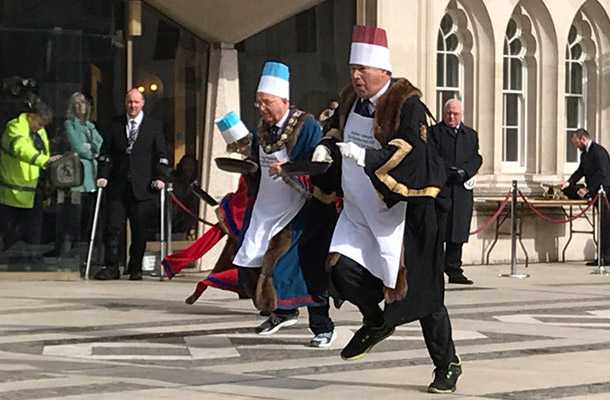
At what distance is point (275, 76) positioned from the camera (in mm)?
11117

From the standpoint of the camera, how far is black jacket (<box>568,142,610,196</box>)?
19.8m

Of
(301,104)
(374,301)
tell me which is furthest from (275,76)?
(301,104)

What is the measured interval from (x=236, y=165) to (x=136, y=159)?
591 cm

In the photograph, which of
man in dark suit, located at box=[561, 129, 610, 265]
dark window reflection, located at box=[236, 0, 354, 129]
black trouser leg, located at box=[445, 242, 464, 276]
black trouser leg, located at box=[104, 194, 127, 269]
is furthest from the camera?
man in dark suit, located at box=[561, 129, 610, 265]

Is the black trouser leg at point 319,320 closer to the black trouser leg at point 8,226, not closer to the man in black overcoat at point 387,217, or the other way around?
the man in black overcoat at point 387,217

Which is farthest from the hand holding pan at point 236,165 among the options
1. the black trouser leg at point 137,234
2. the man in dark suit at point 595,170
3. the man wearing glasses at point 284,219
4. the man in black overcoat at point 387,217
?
the man in dark suit at point 595,170

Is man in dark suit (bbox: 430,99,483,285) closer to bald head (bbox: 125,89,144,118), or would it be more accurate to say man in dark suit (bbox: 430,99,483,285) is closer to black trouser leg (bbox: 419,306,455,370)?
bald head (bbox: 125,89,144,118)

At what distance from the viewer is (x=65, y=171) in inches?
667

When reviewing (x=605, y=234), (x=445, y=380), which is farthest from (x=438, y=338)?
(x=605, y=234)

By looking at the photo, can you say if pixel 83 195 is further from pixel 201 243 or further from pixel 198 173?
pixel 201 243

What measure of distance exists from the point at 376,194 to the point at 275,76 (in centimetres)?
246

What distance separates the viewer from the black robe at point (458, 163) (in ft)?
55.6

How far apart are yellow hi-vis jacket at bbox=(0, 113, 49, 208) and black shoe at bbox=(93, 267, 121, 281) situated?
3.36ft

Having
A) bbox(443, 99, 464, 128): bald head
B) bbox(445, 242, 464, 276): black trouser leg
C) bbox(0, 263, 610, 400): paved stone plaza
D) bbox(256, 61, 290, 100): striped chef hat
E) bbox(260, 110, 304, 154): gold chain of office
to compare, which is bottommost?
bbox(0, 263, 610, 400): paved stone plaza
